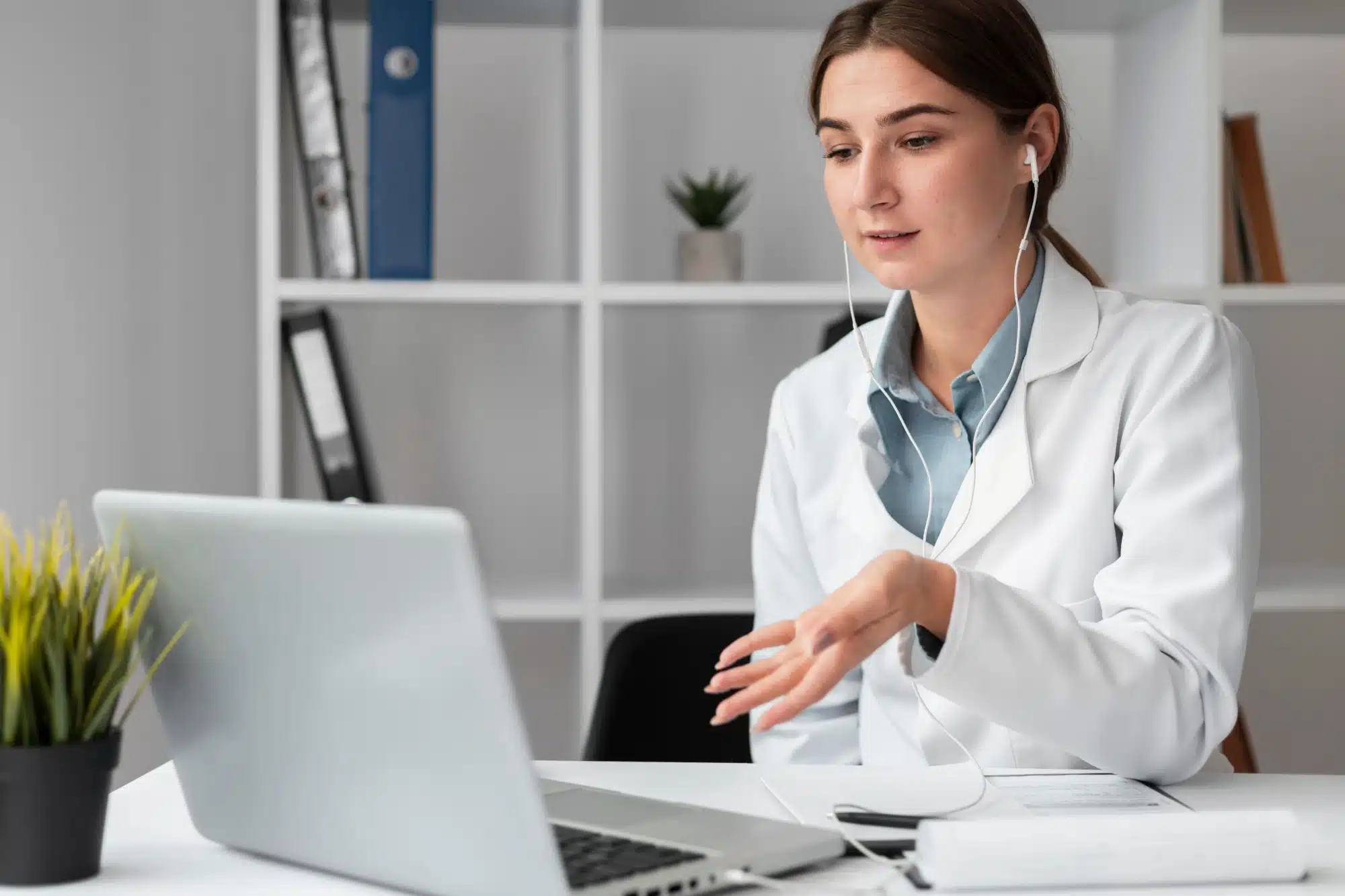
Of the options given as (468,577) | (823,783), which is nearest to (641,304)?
(823,783)

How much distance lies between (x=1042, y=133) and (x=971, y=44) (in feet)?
0.44

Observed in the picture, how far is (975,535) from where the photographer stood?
1.26 m

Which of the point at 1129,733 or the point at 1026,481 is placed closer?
the point at 1129,733

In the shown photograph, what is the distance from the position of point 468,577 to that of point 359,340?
174 cm

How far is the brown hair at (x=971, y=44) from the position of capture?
49.8 inches

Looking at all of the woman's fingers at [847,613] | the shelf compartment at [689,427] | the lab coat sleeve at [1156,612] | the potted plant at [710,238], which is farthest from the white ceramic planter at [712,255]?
the woman's fingers at [847,613]

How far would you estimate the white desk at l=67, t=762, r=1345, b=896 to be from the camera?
0.75 m

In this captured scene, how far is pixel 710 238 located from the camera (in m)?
2.01

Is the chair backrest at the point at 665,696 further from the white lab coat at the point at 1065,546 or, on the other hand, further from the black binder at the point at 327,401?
the black binder at the point at 327,401

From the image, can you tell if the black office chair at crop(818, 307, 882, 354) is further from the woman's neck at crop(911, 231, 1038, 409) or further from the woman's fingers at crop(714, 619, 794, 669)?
the woman's fingers at crop(714, 619, 794, 669)

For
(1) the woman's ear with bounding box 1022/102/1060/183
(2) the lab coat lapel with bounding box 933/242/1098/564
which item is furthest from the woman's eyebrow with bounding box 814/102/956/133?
(2) the lab coat lapel with bounding box 933/242/1098/564

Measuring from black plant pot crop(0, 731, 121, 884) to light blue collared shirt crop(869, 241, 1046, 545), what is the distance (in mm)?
829

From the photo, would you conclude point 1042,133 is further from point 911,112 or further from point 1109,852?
point 1109,852

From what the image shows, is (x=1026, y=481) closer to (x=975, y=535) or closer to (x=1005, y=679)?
(x=975, y=535)
